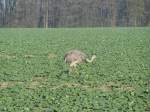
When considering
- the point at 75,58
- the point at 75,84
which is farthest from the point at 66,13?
the point at 75,84

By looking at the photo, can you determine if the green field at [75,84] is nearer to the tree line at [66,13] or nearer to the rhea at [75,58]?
the rhea at [75,58]

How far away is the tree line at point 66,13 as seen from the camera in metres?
80.0

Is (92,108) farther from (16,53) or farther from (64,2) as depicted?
(64,2)

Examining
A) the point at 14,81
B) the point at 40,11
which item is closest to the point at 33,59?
the point at 14,81

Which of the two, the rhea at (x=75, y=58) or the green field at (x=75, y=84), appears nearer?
the green field at (x=75, y=84)

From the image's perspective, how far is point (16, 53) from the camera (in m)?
17.8

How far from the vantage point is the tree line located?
262 feet

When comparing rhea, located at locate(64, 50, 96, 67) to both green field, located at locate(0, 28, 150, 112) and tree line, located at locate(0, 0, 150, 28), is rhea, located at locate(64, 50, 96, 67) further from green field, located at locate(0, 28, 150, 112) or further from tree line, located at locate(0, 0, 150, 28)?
tree line, located at locate(0, 0, 150, 28)

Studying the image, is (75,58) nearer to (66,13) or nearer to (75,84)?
(75,84)

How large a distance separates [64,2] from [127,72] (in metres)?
74.5

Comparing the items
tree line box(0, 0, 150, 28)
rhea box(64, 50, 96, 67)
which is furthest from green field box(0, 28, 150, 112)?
tree line box(0, 0, 150, 28)

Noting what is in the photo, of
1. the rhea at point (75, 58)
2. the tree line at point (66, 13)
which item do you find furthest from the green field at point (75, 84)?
the tree line at point (66, 13)

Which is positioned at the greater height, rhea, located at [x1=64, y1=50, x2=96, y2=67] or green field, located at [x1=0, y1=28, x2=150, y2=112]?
rhea, located at [x1=64, y1=50, x2=96, y2=67]

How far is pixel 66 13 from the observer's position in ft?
273
